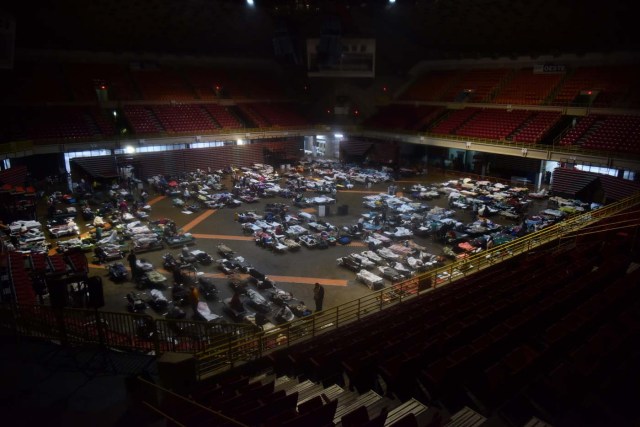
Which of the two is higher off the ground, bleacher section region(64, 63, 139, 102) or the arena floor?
bleacher section region(64, 63, 139, 102)

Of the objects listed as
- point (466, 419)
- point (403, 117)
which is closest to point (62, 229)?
point (466, 419)

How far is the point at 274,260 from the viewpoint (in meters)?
20.3

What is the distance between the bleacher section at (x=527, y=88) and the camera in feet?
122

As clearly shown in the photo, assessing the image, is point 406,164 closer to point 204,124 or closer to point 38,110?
point 204,124

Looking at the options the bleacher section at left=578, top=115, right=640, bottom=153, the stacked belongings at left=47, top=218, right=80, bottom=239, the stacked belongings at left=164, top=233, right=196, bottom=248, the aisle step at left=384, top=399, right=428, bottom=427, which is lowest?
the stacked belongings at left=164, top=233, right=196, bottom=248

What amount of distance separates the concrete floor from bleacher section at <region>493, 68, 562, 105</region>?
1517 centimetres

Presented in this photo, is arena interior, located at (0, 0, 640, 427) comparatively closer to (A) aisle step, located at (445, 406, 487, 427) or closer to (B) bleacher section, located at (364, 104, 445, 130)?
(A) aisle step, located at (445, 406, 487, 427)

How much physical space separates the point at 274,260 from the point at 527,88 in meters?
30.3

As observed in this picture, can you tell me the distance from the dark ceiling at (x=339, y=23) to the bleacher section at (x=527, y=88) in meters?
2.32

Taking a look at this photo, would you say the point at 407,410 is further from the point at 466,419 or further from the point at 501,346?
the point at 501,346

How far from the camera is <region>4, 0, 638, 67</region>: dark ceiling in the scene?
30.3 meters

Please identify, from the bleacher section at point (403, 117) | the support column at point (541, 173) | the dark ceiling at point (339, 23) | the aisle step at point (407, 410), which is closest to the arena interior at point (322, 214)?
the aisle step at point (407, 410)

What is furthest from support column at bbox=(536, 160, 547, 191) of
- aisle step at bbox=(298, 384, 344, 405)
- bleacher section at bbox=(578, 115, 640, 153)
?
aisle step at bbox=(298, 384, 344, 405)

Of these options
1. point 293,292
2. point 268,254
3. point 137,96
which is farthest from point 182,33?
point 293,292
